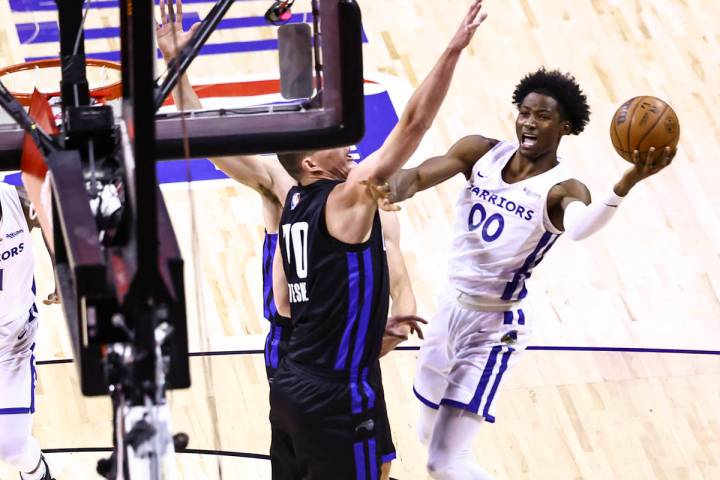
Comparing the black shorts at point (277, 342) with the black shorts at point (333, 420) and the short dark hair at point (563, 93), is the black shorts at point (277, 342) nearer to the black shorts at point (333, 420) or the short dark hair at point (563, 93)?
the black shorts at point (333, 420)

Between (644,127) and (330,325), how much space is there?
1424mm

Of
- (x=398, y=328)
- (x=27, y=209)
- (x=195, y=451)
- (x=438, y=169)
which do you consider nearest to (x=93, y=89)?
(x=27, y=209)

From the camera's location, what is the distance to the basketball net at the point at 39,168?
398cm

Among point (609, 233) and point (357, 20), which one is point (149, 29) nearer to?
point (357, 20)

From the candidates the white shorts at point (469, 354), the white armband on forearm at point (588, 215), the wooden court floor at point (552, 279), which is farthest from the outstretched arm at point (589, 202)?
the wooden court floor at point (552, 279)

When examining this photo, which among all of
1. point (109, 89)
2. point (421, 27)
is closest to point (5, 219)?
point (109, 89)

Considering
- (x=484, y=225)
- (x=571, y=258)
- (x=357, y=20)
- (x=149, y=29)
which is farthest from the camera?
(x=571, y=258)

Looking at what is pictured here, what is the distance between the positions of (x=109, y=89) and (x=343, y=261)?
40.6 inches

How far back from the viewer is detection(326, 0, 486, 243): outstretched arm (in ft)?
14.5

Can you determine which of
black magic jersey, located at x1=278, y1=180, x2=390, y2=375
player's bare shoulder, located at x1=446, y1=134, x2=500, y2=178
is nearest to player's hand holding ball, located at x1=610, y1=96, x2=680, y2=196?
player's bare shoulder, located at x1=446, y1=134, x2=500, y2=178

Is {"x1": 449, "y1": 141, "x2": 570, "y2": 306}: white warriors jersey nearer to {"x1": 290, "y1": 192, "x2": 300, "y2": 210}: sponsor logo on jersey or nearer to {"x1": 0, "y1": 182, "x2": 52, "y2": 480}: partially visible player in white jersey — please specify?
{"x1": 290, "y1": 192, "x2": 300, "y2": 210}: sponsor logo on jersey

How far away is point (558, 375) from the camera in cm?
732

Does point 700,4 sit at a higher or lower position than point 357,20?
higher

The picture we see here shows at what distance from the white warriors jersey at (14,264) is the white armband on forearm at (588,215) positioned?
238 centimetres
